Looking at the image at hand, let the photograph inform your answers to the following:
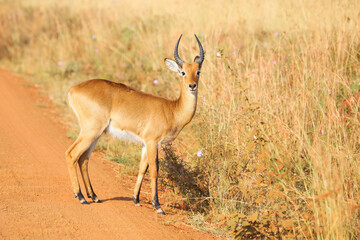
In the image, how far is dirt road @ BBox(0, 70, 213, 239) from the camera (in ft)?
15.2

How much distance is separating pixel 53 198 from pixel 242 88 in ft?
9.04

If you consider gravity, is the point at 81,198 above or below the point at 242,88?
below

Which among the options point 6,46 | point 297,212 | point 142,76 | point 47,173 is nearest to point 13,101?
point 142,76

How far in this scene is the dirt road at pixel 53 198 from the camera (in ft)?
15.2

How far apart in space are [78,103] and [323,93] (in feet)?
13.0

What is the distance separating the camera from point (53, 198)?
5.54 m

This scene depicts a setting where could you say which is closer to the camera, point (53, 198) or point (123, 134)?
point (53, 198)

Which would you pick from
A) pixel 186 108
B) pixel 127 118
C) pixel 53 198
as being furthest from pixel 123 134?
pixel 53 198

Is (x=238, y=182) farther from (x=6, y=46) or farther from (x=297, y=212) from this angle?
(x=6, y=46)

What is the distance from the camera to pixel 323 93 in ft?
24.6

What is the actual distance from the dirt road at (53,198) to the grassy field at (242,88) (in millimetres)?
512

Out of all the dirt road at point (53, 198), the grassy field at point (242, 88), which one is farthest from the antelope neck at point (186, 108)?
the dirt road at point (53, 198)

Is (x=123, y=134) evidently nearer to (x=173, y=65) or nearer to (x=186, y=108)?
(x=186, y=108)

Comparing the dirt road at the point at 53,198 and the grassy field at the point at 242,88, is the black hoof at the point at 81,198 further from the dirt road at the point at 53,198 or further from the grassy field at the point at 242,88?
the grassy field at the point at 242,88
